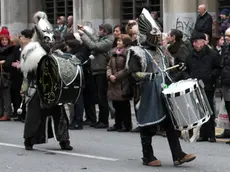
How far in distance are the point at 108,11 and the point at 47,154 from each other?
1233 cm

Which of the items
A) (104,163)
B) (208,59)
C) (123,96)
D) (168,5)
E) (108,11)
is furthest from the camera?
(108,11)

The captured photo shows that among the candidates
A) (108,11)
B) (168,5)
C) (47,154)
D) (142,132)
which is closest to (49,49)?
(47,154)

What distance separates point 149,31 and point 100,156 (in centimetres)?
210

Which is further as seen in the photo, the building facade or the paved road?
the building facade

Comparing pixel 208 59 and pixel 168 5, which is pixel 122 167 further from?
pixel 168 5

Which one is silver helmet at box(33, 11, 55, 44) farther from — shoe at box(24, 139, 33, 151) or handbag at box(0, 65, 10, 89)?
handbag at box(0, 65, 10, 89)

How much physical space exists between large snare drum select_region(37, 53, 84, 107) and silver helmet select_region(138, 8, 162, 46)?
1.52 meters

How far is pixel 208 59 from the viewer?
12.4 m

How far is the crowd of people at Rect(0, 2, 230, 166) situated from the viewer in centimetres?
1245

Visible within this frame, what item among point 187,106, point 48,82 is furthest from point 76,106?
point 187,106

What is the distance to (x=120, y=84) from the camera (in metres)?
14.2

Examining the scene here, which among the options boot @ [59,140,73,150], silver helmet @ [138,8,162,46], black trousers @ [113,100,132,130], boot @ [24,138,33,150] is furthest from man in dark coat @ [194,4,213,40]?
silver helmet @ [138,8,162,46]

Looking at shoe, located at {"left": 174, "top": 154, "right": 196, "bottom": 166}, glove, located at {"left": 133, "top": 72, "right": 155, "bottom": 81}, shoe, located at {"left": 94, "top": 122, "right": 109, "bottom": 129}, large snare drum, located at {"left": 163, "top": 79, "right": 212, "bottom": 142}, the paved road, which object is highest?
glove, located at {"left": 133, "top": 72, "right": 155, "bottom": 81}

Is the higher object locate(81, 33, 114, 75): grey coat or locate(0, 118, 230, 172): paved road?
locate(81, 33, 114, 75): grey coat
